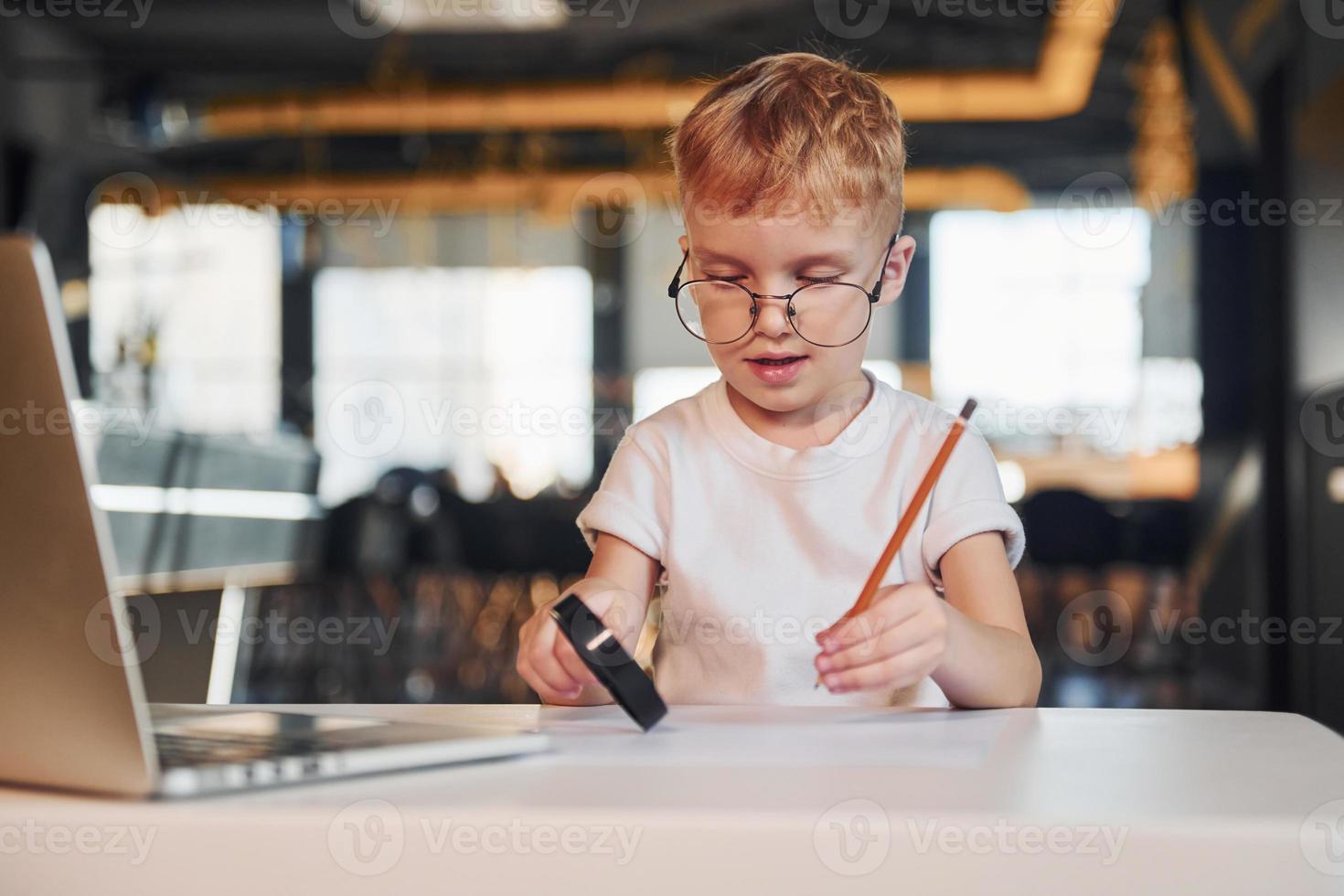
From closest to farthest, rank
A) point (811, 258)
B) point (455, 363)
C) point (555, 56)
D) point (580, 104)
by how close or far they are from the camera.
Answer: point (811, 258), point (580, 104), point (555, 56), point (455, 363)

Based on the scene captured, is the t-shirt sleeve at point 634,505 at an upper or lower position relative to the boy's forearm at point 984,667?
upper

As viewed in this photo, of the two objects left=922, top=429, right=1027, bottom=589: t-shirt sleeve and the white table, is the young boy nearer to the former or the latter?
left=922, top=429, right=1027, bottom=589: t-shirt sleeve

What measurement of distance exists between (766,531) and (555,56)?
487cm

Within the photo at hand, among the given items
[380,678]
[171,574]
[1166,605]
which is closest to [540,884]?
[171,574]

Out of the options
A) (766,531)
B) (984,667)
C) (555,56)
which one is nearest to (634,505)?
(766,531)

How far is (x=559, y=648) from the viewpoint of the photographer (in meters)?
0.72

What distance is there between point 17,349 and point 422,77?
5.20 m

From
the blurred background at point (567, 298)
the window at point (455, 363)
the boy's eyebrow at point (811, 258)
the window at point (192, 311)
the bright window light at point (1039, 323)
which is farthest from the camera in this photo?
the window at point (455, 363)

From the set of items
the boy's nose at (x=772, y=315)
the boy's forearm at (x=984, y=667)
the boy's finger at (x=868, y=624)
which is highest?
the boy's nose at (x=772, y=315)

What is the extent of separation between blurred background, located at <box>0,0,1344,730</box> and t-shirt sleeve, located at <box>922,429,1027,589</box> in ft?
4.20

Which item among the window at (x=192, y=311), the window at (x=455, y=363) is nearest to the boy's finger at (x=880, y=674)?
the window at (x=192, y=311)

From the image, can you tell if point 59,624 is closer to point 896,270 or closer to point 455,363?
point 896,270

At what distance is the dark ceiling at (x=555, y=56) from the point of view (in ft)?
16.1

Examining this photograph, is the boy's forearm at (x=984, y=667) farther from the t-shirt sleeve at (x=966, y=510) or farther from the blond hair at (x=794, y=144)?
the blond hair at (x=794, y=144)
